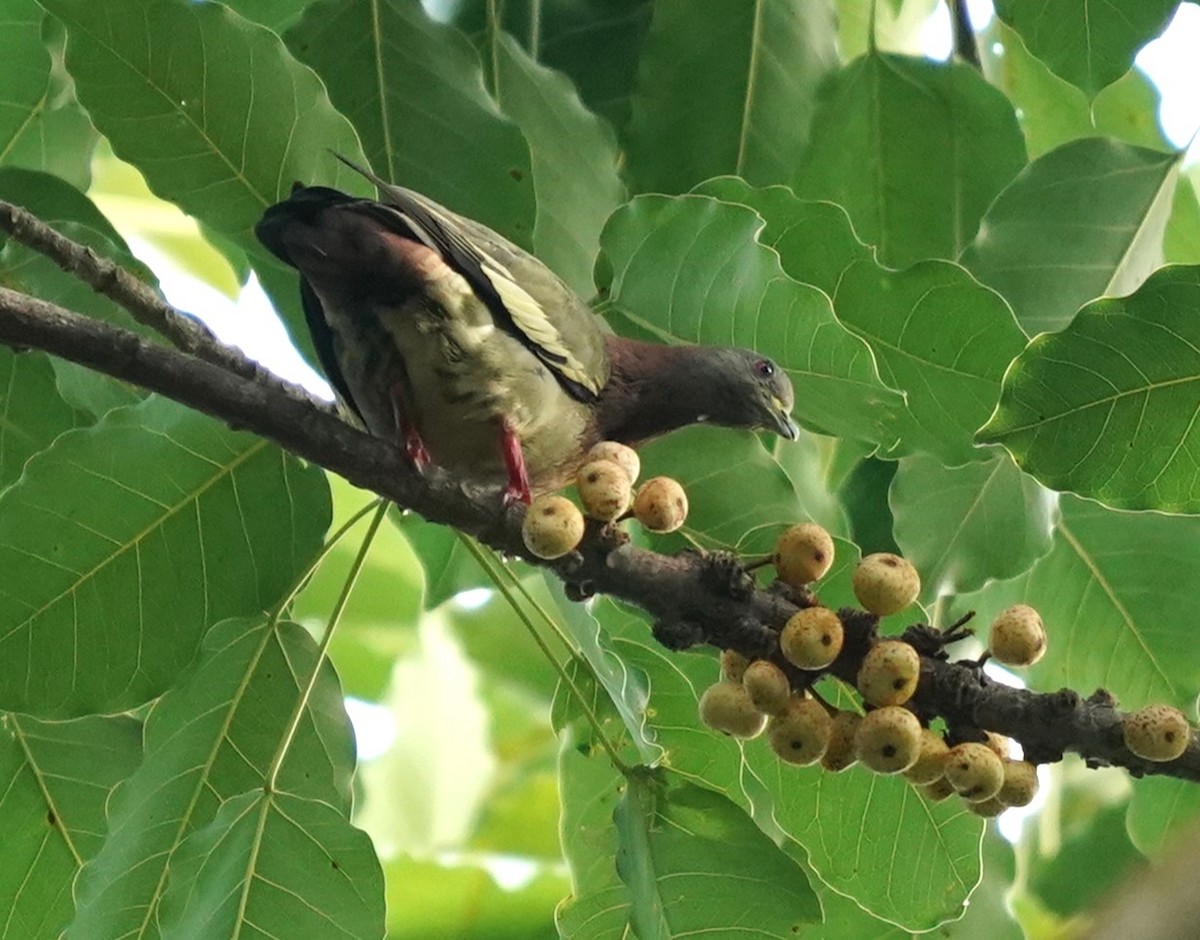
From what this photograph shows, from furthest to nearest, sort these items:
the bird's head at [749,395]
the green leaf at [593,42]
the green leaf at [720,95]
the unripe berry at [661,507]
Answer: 1. the green leaf at [593,42]
2. the green leaf at [720,95]
3. the bird's head at [749,395]
4. the unripe berry at [661,507]

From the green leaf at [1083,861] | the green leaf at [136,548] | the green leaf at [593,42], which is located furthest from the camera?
the green leaf at [1083,861]

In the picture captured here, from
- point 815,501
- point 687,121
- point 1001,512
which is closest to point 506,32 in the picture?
point 687,121

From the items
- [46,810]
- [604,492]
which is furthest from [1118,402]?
[46,810]

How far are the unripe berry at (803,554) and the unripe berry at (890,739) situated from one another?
0.71 ft

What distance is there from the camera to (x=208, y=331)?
201cm

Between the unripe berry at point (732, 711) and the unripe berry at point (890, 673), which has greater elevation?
the unripe berry at point (890, 673)

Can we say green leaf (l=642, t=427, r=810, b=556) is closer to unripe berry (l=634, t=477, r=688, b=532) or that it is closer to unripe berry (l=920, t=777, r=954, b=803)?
unripe berry (l=634, t=477, r=688, b=532)

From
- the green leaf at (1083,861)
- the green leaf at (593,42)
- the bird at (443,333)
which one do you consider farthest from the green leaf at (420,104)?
the green leaf at (1083,861)

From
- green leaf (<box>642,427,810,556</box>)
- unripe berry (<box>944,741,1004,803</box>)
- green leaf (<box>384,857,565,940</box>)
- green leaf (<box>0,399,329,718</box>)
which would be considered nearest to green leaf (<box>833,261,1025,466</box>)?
green leaf (<box>642,427,810,556</box>)

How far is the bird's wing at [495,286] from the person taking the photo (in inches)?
92.2

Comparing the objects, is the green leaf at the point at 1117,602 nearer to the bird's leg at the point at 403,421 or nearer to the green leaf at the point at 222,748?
the bird's leg at the point at 403,421

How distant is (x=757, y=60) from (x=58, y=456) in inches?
58.8

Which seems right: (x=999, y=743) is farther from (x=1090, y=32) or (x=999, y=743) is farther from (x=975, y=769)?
(x=1090, y=32)

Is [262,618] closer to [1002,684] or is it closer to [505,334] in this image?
[505,334]
